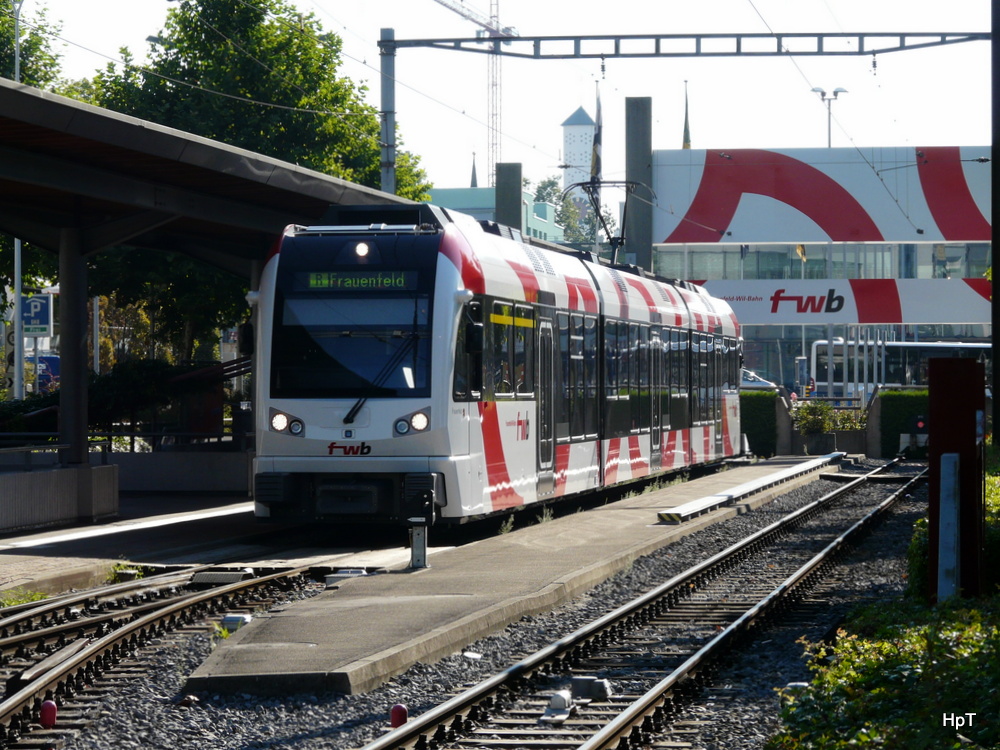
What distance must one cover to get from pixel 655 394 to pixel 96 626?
1361 centimetres

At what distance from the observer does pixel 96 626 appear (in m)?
10.6

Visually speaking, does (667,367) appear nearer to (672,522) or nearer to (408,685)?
(672,522)

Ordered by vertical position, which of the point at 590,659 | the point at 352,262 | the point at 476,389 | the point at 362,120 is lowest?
the point at 590,659

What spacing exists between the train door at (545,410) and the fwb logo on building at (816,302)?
27.2m

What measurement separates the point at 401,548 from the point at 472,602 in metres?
4.89

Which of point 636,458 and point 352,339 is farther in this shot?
point 636,458

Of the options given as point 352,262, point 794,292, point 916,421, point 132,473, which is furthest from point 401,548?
point 794,292

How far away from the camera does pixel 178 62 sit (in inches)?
1587

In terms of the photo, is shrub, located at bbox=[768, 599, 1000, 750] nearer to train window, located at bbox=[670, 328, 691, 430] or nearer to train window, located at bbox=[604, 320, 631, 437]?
train window, located at bbox=[604, 320, 631, 437]

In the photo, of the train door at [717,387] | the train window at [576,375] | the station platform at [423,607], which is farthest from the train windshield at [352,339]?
the train door at [717,387]

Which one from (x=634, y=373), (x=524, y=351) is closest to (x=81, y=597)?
(x=524, y=351)

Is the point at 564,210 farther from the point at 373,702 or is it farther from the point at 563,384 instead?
the point at 373,702

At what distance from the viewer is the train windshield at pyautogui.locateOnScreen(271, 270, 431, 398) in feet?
48.9

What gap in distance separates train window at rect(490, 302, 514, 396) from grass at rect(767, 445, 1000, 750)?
305 inches
